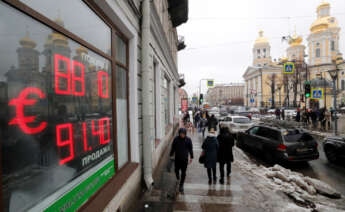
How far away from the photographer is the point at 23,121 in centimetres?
167

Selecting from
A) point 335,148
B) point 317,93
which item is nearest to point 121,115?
point 335,148

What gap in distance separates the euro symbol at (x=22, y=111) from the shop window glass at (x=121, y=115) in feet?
6.49

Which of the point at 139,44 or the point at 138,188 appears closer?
the point at 138,188

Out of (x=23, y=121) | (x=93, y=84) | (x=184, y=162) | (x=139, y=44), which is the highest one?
(x=139, y=44)

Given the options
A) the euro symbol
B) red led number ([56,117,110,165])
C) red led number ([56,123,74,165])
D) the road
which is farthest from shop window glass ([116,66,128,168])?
the road

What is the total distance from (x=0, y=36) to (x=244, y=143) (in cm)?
1000

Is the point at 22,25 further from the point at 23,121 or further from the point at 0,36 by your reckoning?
the point at 23,121

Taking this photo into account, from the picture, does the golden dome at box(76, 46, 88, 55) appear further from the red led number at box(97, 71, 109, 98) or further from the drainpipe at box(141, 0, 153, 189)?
the drainpipe at box(141, 0, 153, 189)

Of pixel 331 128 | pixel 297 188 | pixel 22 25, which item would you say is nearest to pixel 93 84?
pixel 22 25

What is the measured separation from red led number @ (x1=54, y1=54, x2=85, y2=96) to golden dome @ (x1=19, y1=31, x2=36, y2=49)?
0.29 m

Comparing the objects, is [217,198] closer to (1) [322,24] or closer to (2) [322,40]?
(2) [322,40]

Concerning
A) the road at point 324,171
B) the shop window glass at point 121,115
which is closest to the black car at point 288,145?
the road at point 324,171

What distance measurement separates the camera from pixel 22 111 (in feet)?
5.44

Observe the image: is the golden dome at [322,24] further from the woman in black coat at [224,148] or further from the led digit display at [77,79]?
the led digit display at [77,79]
